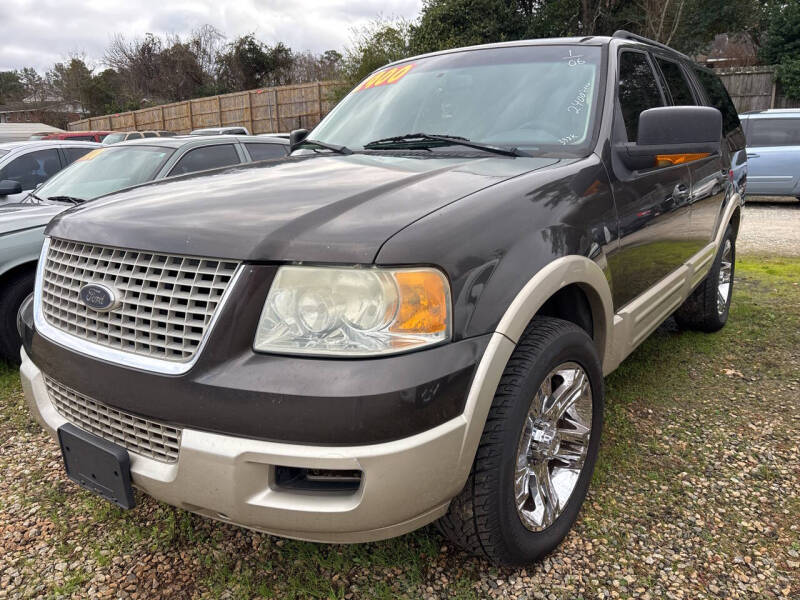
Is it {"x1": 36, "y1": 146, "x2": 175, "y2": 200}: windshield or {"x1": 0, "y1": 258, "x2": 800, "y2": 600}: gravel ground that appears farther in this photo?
{"x1": 36, "y1": 146, "x2": 175, "y2": 200}: windshield

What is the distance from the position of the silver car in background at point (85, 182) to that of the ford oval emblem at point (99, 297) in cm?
203

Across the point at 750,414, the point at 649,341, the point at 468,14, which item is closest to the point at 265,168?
the point at 750,414

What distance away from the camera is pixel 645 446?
9.08ft

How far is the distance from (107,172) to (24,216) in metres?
1.29

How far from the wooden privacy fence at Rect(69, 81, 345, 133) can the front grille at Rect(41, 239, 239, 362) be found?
1775cm

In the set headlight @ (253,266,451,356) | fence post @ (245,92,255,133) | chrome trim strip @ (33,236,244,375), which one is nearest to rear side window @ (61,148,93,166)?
chrome trim strip @ (33,236,244,375)

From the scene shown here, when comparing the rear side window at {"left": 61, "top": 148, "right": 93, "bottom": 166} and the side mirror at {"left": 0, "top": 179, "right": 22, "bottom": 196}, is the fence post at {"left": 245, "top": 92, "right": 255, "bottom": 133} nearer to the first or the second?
the rear side window at {"left": 61, "top": 148, "right": 93, "bottom": 166}

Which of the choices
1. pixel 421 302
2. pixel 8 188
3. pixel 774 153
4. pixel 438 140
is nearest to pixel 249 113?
pixel 774 153

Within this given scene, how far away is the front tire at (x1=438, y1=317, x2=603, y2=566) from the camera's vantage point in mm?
1693

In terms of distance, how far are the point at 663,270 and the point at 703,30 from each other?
18.9 metres

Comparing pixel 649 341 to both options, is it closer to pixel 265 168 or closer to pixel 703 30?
pixel 265 168

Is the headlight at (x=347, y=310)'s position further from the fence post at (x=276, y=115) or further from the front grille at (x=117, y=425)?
the fence post at (x=276, y=115)

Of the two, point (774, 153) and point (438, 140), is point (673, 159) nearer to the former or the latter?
point (438, 140)

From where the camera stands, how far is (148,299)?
1616 mm
